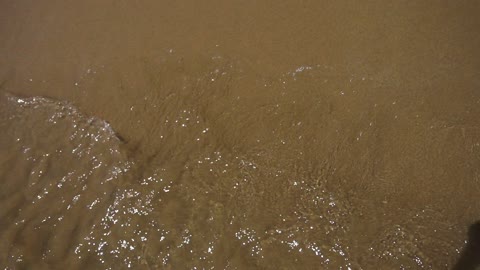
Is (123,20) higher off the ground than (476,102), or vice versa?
(123,20)

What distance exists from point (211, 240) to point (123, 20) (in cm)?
182

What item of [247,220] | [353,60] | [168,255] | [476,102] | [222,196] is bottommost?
[168,255]

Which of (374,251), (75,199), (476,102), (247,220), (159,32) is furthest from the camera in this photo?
(159,32)

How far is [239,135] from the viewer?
7.57 feet

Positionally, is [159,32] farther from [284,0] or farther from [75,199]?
[75,199]

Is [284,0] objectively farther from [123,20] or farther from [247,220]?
[247,220]

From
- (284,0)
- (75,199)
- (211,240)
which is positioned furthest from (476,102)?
(75,199)

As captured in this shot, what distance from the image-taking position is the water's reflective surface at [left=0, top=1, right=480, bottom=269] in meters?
1.96

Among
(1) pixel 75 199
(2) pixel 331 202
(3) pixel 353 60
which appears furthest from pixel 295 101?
(1) pixel 75 199

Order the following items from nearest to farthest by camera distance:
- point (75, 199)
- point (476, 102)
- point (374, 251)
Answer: point (374, 251), point (75, 199), point (476, 102)

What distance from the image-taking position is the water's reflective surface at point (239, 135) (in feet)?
6.44

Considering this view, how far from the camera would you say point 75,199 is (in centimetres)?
217

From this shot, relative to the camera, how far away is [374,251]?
1885 millimetres

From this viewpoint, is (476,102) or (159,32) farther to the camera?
(159,32)
